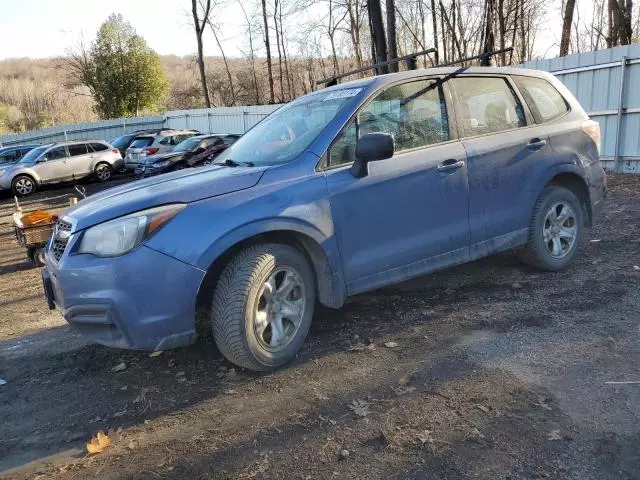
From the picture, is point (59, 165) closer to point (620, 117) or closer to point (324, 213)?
point (620, 117)

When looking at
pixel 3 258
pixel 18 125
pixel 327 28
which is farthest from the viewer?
pixel 18 125

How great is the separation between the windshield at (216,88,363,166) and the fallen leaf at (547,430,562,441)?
228cm

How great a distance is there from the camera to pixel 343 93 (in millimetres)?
4230

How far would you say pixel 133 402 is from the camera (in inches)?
136

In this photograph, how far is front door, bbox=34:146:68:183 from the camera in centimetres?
1962

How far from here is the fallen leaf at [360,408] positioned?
3.08 m

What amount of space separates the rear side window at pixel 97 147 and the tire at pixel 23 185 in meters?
2.42

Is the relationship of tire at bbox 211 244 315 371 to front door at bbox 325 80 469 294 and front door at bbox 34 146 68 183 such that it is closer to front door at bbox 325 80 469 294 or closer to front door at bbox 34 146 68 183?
front door at bbox 325 80 469 294

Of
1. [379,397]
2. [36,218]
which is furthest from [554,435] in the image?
[36,218]

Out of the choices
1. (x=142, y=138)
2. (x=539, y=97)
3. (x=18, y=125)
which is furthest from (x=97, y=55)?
(x=539, y=97)

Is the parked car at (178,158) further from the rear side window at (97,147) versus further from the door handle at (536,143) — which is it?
the door handle at (536,143)

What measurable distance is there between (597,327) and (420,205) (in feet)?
5.04

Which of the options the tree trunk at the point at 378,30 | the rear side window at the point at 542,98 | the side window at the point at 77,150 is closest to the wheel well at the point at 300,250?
the rear side window at the point at 542,98

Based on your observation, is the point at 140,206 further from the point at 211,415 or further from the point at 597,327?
the point at 597,327
